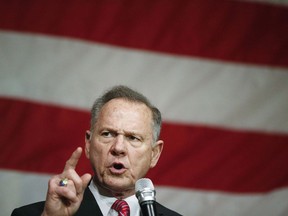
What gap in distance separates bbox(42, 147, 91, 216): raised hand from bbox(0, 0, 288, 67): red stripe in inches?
50.2

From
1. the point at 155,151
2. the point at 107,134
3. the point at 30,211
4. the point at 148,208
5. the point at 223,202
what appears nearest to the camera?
the point at 148,208

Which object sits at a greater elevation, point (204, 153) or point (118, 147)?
point (204, 153)

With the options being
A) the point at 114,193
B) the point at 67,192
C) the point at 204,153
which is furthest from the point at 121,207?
the point at 204,153

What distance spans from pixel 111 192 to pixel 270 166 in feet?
3.59

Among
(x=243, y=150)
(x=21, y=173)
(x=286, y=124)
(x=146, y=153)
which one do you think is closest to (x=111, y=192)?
(x=146, y=153)

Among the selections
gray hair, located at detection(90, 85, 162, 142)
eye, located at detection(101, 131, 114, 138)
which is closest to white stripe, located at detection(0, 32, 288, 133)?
gray hair, located at detection(90, 85, 162, 142)

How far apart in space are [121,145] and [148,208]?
1.49 ft

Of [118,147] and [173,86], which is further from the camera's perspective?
[173,86]

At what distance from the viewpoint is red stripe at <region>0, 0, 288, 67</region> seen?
2598mm

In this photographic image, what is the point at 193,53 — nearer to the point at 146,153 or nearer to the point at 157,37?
the point at 157,37

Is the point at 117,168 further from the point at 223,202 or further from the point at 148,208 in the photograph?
the point at 223,202

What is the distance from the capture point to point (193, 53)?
270 cm

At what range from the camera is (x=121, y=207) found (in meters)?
1.76

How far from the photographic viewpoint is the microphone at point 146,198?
1.35 meters
